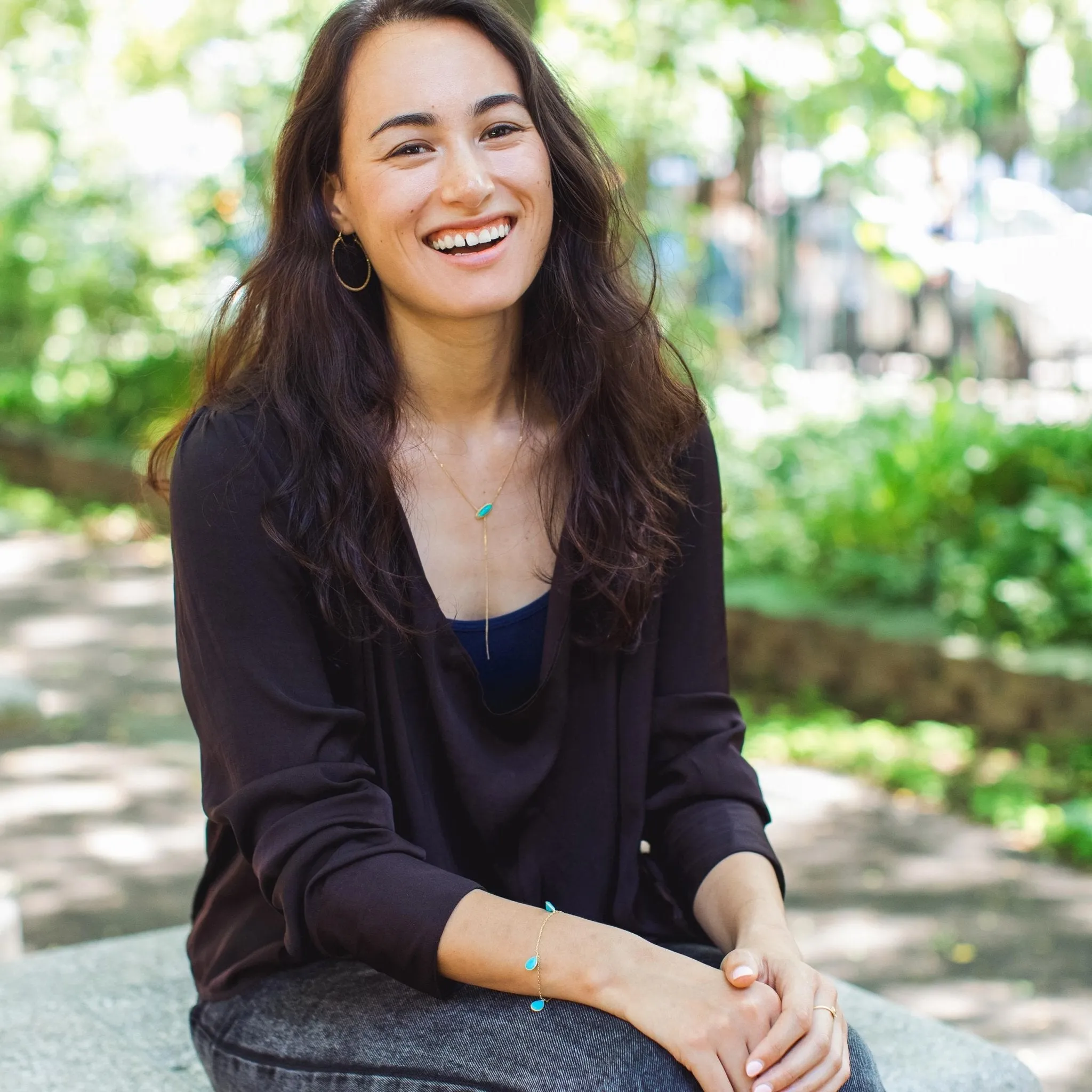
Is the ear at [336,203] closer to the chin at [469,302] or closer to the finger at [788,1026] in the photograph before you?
the chin at [469,302]

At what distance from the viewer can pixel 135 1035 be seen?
7.62ft

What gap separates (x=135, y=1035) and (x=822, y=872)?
98.2 inches

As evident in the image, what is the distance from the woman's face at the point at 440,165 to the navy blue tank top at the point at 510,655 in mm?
451

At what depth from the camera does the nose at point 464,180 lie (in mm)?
2074

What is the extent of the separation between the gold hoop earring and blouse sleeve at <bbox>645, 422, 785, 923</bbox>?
22.7 inches

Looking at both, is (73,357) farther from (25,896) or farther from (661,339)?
(661,339)

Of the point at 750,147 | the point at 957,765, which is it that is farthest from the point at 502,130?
the point at 750,147

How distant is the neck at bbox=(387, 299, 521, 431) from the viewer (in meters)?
2.21

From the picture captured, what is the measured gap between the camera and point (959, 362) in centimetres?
824

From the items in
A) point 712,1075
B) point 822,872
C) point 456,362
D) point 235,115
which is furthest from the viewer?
point 235,115

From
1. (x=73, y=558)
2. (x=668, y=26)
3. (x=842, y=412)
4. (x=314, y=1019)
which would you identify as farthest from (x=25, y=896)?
(x=73, y=558)

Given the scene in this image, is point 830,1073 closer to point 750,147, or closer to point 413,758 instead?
point 413,758

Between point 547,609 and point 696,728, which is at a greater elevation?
point 547,609

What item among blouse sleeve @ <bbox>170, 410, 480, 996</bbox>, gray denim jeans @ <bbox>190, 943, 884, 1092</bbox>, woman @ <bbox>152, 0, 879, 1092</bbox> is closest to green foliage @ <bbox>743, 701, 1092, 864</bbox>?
woman @ <bbox>152, 0, 879, 1092</bbox>
